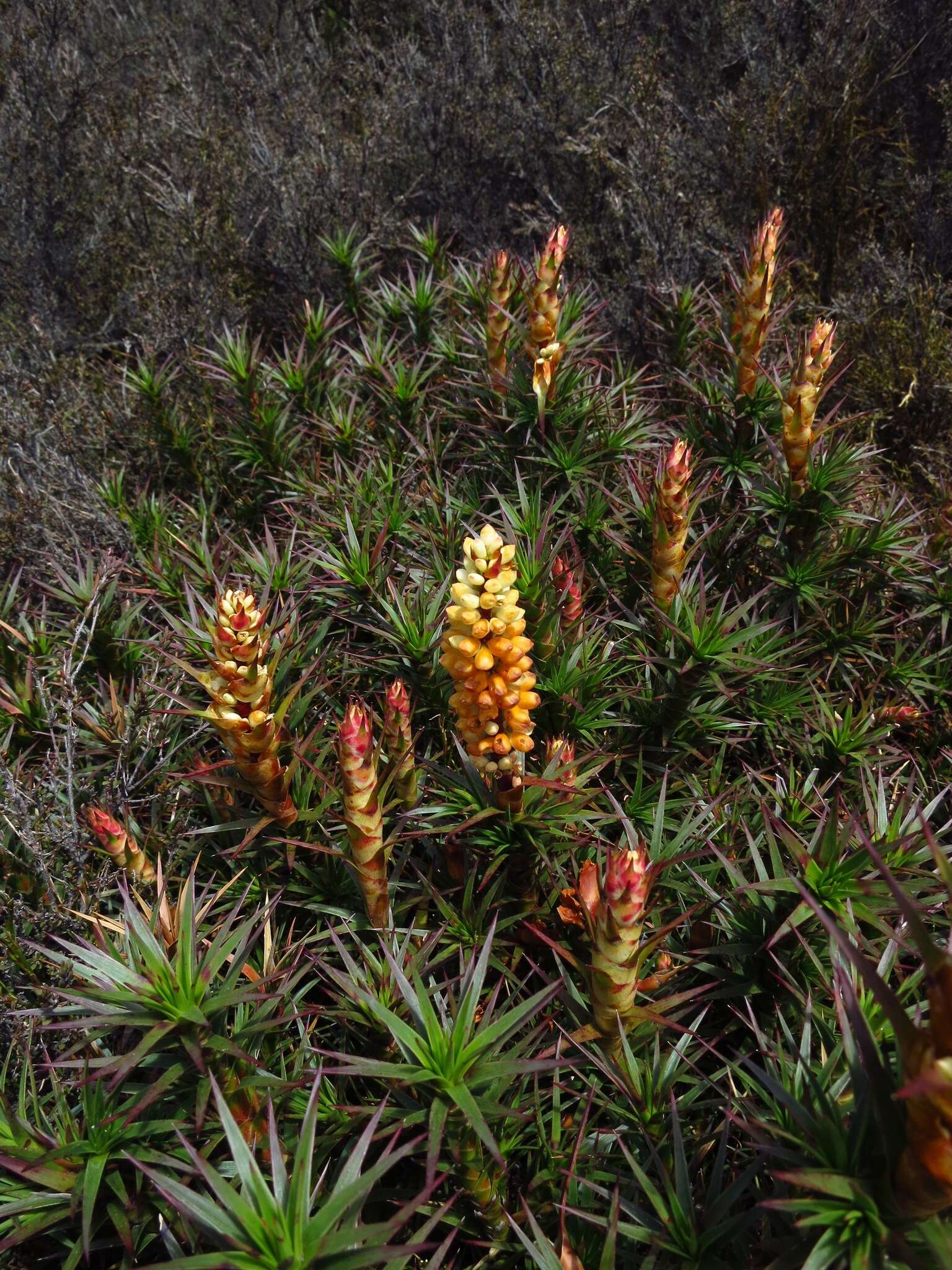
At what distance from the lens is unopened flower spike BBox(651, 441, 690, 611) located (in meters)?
2.08

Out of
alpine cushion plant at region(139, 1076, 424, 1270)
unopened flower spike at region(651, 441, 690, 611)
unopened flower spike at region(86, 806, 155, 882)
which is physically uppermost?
unopened flower spike at region(651, 441, 690, 611)

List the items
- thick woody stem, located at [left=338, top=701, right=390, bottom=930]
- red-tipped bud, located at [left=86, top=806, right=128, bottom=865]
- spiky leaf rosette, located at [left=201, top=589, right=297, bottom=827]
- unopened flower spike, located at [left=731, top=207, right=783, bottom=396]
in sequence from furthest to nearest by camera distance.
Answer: unopened flower spike, located at [left=731, top=207, right=783, bottom=396] → red-tipped bud, located at [left=86, top=806, right=128, bottom=865] → spiky leaf rosette, located at [left=201, top=589, right=297, bottom=827] → thick woody stem, located at [left=338, top=701, right=390, bottom=930]

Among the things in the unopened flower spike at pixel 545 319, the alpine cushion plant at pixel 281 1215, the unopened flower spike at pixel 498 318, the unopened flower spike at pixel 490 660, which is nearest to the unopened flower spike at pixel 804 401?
the unopened flower spike at pixel 545 319

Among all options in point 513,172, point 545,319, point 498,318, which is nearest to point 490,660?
point 545,319

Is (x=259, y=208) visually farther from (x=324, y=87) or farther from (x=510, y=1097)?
(x=510, y=1097)

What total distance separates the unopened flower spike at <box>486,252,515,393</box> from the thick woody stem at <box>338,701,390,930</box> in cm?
182

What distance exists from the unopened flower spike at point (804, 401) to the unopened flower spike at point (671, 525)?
1.47 ft

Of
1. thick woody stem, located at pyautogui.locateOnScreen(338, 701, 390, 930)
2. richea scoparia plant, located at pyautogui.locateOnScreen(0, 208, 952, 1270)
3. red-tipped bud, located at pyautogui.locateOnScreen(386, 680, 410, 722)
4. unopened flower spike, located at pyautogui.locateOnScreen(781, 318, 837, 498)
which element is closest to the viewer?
richea scoparia plant, located at pyautogui.locateOnScreen(0, 208, 952, 1270)

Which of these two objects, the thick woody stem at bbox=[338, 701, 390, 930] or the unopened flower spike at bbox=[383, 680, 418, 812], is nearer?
the thick woody stem at bbox=[338, 701, 390, 930]

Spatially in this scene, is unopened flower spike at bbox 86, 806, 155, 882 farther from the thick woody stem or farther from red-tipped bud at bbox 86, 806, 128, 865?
the thick woody stem

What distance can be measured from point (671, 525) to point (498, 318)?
4.37 ft

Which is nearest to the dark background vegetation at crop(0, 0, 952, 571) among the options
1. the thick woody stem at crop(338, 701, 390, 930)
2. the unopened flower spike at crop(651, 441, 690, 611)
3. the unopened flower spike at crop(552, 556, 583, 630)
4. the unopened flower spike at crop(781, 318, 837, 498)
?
the unopened flower spike at crop(781, 318, 837, 498)

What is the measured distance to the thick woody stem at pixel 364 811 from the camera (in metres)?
1.54

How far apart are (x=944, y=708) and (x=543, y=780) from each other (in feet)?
5.26
